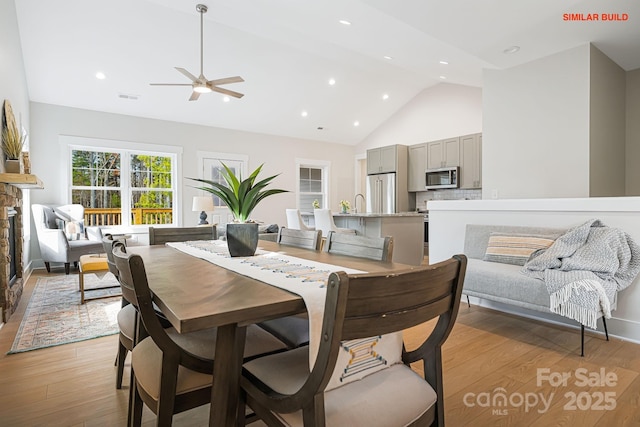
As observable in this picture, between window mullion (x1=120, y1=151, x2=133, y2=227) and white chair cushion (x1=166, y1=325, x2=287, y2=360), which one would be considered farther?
window mullion (x1=120, y1=151, x2=133, y2=227)

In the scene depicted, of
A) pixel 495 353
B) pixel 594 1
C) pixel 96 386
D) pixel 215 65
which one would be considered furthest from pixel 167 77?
pixel 495 353

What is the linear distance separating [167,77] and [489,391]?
5845mm

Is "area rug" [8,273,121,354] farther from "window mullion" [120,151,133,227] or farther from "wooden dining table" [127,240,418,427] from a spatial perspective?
"window mullion" [120,151,133,227]

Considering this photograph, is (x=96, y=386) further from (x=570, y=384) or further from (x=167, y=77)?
(x=167, y=77)

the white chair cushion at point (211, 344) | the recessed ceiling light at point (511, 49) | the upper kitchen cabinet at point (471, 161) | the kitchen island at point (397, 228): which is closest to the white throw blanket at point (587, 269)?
the white chair cushion at point (211, 344)

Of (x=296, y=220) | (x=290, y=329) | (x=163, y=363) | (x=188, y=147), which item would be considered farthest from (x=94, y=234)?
(x=163, y=363)

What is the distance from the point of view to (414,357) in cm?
111

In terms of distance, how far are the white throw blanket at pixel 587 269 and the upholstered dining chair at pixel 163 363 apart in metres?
1.96

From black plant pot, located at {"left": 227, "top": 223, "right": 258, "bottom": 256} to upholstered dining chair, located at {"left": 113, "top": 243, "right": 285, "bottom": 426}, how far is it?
1.81ft

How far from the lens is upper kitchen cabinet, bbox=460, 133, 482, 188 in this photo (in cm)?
626

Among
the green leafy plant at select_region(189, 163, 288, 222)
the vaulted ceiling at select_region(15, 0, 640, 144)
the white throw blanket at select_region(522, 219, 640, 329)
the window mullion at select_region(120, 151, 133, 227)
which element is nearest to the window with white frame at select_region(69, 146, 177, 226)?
the window mullion at select_region(120, 151, 133, 227)

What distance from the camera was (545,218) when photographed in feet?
9.91

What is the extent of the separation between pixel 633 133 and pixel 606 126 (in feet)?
2.80

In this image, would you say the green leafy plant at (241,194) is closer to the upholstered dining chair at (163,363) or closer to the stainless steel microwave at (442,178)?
the upholstered dining chair at (163,363)
